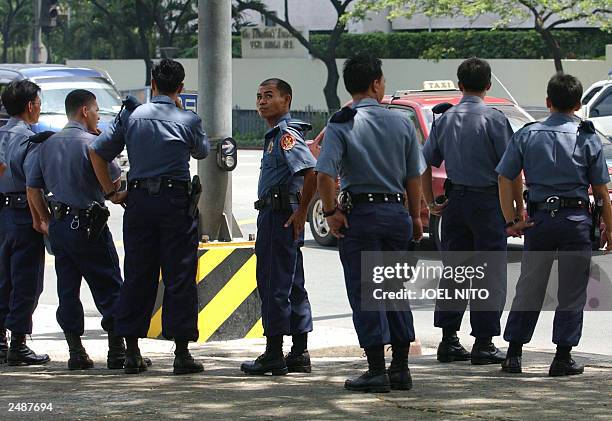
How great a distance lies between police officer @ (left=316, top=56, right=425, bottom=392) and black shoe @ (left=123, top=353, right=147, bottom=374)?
1473 millimetres

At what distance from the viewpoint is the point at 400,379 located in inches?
293

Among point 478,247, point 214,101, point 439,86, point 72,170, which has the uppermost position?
point 439,86

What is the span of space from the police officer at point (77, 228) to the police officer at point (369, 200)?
5.58 ft

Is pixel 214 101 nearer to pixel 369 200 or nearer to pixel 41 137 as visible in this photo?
pixel 41 137

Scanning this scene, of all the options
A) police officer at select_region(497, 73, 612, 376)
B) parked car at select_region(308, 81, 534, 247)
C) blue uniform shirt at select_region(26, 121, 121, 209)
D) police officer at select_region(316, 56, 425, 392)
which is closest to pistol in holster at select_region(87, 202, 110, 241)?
blue uniform shirt at select_region(26, 121, 121, 209)

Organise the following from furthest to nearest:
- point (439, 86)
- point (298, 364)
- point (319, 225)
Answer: point (439, 86)
point (319, 225)
point (298, 364)

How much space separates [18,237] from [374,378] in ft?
9.51

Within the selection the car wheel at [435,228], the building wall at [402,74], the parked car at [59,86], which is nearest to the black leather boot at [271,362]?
the car wheel at [435,228]

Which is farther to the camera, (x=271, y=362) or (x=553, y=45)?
(x=553, y=45)

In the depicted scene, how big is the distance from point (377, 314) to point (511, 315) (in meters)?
1.24

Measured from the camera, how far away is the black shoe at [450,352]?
28.5ft

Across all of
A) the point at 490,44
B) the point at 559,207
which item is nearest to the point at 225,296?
the point at 559,207

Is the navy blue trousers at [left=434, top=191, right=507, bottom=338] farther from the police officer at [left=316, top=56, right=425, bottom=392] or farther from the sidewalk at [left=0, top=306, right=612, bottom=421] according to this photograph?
the police officer at [left=316, top=56, right=425, bottom=392]

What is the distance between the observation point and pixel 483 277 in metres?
8.47
